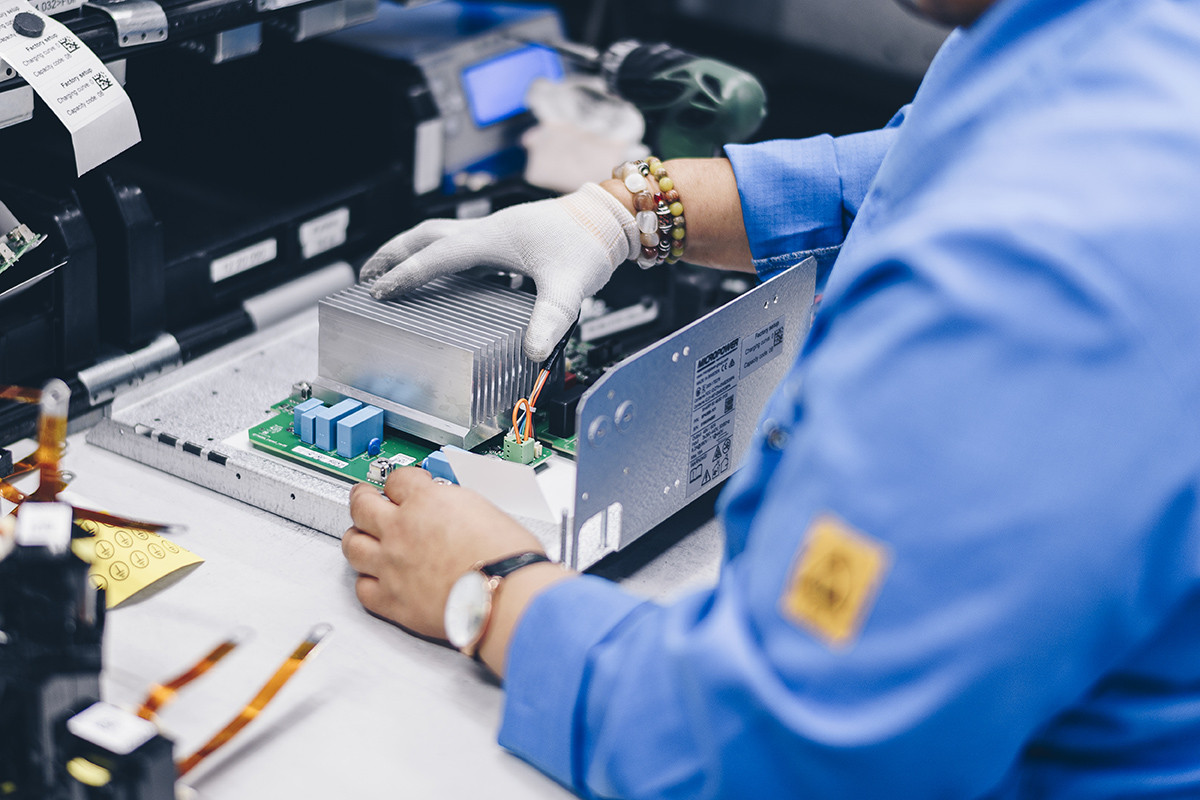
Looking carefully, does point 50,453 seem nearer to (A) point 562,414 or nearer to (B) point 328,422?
(B) point 328,422

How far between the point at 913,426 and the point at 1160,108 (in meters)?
0.21

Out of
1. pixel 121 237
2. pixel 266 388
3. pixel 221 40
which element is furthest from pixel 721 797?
pixel 221 40

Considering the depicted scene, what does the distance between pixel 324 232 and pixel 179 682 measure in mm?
791

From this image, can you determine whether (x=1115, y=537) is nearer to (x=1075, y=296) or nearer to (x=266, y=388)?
(x=1075, y=296)

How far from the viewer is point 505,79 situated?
6.01ft

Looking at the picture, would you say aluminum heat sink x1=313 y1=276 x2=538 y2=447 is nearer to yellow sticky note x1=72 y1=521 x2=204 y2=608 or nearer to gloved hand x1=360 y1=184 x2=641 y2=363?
gloved hand x1=360 y1=184 x2=641 y2=363

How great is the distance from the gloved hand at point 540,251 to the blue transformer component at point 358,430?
13 cm

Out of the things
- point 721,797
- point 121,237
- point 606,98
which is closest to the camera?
point 721,797

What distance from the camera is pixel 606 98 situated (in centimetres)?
183

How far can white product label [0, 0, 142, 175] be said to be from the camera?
1132 millimetres

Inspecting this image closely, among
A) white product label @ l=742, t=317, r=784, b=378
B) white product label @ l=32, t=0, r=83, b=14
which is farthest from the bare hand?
white product label @ l=32, t=0, r=83, b=14

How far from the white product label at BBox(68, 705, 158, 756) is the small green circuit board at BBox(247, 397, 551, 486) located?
40cm

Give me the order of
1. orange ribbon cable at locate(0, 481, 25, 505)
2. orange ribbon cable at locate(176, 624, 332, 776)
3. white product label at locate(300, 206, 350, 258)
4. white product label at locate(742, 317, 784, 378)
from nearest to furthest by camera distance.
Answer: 1. orange ribbon cable at locate(176, 624, 332, 776)
2. orange ribbon cable at locate(0, 481, 25, 505)
3. white product label at locate(742, 317, 784, 378)
4. white product label at locate(300, 206, 350, 258)

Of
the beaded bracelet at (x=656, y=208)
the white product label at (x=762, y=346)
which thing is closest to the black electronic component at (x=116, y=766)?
the white product label at (x=762, y=346)
